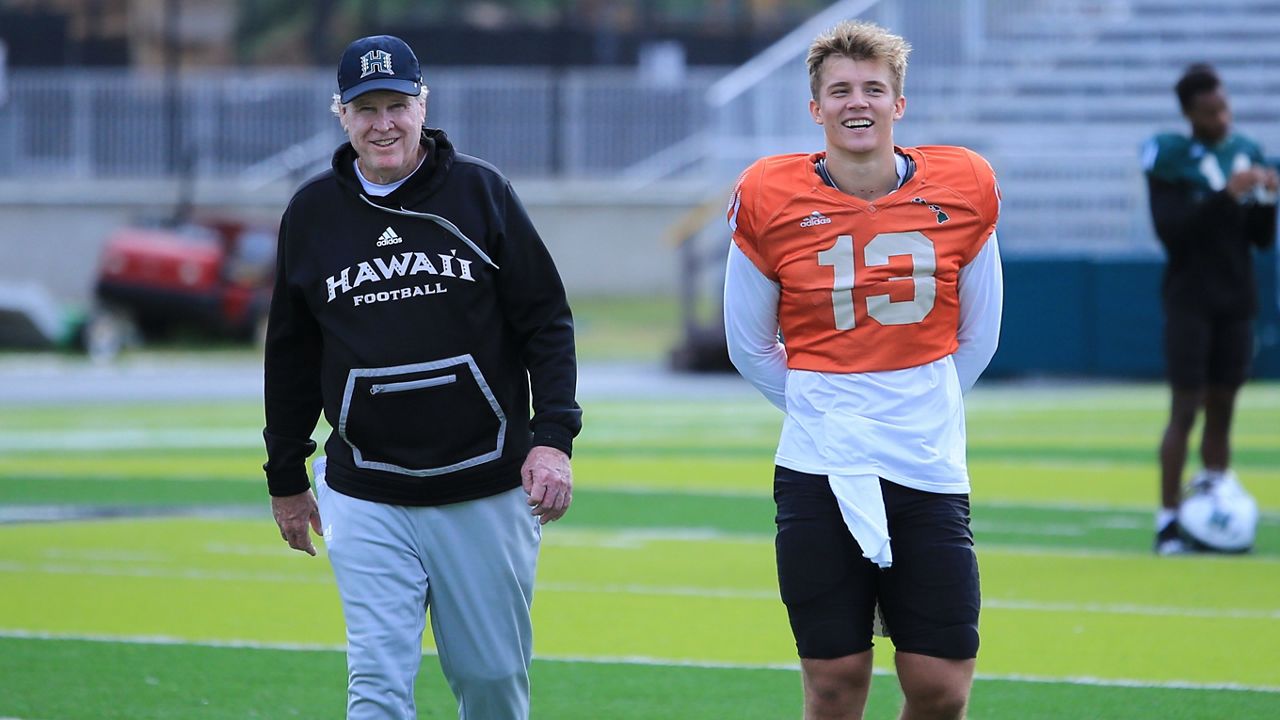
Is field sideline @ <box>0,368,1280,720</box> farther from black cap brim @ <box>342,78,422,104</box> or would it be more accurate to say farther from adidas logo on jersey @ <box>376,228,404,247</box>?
black cap brim @ <box>342,78,422,104</box>

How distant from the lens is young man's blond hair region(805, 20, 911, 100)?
4652 millimetres

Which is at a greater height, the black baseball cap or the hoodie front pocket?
the black baseball cap

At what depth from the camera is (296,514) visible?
16.6 feet

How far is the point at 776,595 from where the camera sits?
8.59 m

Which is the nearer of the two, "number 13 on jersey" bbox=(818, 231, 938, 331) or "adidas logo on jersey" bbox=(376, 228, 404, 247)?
"number 13 on jersey" bbox=(818, 231, 938, 331)

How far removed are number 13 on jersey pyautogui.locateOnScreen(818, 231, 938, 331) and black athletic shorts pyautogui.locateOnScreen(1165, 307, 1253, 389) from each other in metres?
4.75

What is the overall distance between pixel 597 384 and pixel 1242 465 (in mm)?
8631

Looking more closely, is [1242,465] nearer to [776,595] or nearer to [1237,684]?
[776,595]

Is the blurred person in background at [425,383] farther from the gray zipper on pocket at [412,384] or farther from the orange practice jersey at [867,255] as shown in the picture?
the orange practice jersey at [867,255]

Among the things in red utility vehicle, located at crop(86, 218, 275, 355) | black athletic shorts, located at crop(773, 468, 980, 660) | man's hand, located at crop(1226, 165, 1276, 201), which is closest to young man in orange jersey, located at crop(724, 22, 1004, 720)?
black athletic shorts, located at crop(773, 468, 980, 660)

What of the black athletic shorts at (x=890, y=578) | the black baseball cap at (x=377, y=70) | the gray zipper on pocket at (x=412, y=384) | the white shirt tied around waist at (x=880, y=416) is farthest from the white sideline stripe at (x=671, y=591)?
the black baseball cap at (x=377, y=70)

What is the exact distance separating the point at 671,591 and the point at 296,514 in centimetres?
388

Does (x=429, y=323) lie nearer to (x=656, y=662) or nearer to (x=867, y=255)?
(x=867, y=255)

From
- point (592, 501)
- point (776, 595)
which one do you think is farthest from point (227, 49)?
point (776, 595)
